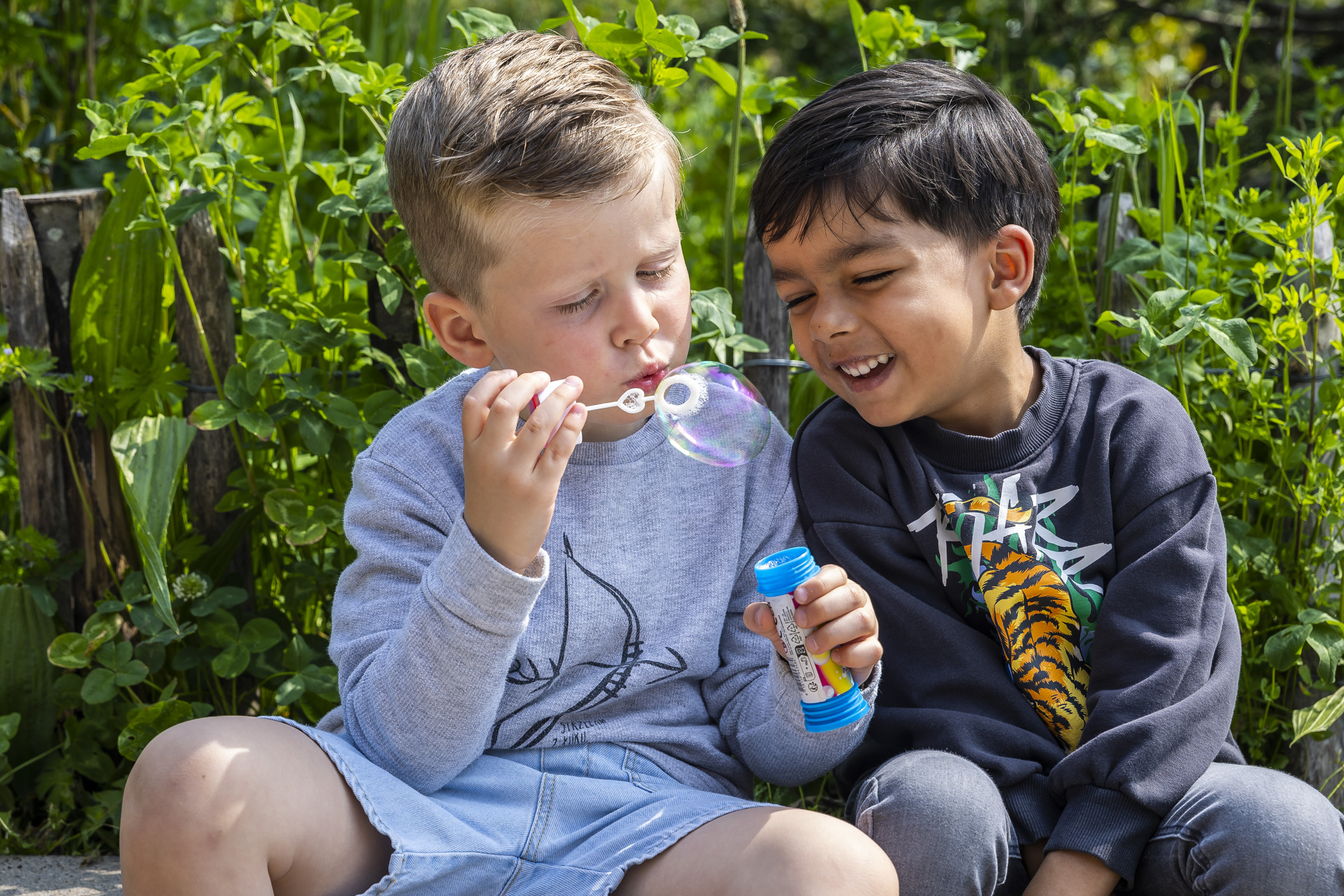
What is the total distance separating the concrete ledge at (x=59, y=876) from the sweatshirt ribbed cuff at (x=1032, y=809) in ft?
4.76

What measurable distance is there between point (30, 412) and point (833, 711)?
5.57ft

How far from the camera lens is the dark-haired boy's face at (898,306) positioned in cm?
160

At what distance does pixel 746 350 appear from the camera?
2.21 metres

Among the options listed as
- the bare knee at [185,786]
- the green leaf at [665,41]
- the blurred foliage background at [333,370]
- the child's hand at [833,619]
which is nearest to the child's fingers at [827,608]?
the child's hand at [833,619]

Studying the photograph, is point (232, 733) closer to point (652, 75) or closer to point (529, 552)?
point (529, 552)

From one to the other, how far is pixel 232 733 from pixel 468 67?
0.98m

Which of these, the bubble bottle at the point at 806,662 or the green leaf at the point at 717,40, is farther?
the green leaf at the point at 717,40

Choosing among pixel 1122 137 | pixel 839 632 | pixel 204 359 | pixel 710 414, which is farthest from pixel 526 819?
pixel 1122 137

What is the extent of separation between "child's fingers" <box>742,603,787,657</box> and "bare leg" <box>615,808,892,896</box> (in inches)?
8.2

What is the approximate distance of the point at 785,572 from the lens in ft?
4.46

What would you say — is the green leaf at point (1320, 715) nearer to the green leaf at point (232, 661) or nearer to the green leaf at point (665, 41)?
the green leaf at point (665, 41)

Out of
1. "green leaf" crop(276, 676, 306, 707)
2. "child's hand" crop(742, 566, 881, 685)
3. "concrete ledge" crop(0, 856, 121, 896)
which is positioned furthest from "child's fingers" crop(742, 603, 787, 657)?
"concrete ledge" crop(0, 856, 121, 896)

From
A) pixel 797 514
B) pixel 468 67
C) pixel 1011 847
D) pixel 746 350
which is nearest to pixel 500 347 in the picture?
pixel 468 67

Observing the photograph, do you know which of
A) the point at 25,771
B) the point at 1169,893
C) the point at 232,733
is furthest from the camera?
the point at 25,771
